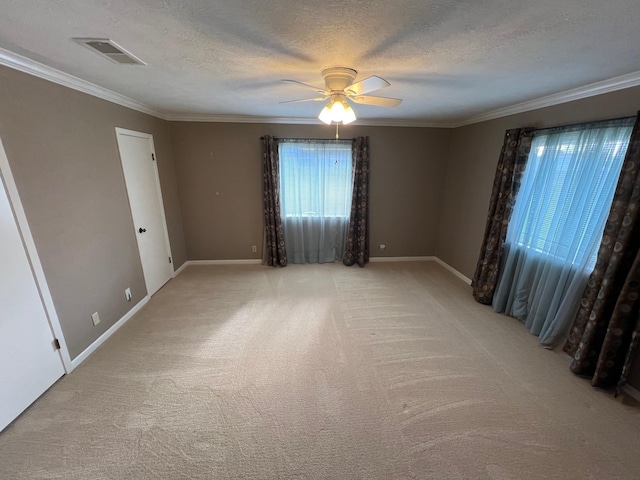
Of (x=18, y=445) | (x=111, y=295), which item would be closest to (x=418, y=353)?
(x=18, y=445)

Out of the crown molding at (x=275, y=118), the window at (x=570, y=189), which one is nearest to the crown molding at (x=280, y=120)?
the crown molding at (x=275, y=118)

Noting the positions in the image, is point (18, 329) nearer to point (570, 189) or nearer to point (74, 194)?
point (74, 194)

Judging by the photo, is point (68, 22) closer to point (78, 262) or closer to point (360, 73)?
point (360, 73)

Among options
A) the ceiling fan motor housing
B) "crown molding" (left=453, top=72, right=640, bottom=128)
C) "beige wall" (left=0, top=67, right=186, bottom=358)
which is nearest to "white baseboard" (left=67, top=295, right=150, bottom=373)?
"beige wall" (left=0, top=67, right=186, bottom=358)

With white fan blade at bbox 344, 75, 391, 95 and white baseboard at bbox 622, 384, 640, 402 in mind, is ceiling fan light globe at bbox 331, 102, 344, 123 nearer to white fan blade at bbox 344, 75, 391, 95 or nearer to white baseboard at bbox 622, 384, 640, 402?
white fan blade at bbox 344, 75, 391, 95

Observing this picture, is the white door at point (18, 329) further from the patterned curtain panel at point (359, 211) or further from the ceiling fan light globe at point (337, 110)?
the patterned curtain panel at point (359, 211)

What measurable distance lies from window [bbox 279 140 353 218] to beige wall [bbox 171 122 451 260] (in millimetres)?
187

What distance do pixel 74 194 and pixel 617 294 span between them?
4.35 meters

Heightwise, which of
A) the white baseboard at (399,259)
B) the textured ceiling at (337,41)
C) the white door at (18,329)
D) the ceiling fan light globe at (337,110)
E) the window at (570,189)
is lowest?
the white baseboard at (399,259)

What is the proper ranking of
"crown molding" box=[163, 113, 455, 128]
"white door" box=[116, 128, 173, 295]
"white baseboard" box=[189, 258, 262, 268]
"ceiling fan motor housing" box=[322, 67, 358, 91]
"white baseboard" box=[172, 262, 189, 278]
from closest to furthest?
1. "ceiling fan motor housing" box=[322, 67, 358, 91]
2. "white door" box=[116, 128, 173, 295]
3. "crown molding" box=[163, 113, 455, 128]
4. "white baseboard" box=[172, 262, 189, 278]
5. "white baseboard" box=[189, 258, 262, 268]

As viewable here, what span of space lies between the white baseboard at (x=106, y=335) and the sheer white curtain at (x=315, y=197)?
2.19 meters

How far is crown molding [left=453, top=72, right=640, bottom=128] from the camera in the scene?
6.18 feet

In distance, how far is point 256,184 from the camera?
13.4 feet

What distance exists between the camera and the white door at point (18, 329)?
167cm
